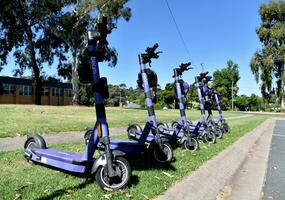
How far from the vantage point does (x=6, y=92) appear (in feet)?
143

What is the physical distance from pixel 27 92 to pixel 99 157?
43621mm

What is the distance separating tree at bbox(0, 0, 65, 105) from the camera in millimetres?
31656

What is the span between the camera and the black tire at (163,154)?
7.18 metres

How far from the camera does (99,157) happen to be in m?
5.21

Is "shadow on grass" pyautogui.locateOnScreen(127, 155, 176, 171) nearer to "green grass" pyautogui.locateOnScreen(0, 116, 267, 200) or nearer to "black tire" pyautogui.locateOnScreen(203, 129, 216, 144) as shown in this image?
"green grass" pyautogui.locateOnScreen(0, 116, 267, 200)

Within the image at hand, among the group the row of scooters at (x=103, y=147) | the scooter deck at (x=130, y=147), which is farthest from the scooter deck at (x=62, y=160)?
the scooter deck at (x=130, y=147)

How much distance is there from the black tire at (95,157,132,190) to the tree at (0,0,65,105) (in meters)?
27.9

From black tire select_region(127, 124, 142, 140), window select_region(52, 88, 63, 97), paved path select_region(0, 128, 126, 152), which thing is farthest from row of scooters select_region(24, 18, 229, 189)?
window select_region(52, 88, 63, 97)

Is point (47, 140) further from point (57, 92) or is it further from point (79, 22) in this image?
point (57, 92)

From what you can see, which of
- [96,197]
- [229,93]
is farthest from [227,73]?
[96,197]

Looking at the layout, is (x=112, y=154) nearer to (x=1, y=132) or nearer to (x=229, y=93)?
(x=1, y=132)

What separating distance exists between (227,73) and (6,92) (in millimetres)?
55378

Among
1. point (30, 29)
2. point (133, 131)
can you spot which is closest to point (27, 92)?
point (30, 29)

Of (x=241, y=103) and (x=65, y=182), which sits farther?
(x=241, y=103)
